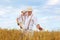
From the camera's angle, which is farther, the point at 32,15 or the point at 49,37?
the point at 49,37

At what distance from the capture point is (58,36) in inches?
285

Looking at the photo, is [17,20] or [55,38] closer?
[17,20]

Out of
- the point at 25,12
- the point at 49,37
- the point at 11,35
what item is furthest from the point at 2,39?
the point at 25,12

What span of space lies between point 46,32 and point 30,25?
3.25 m

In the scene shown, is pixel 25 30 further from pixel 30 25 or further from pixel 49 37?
pixel 49 37

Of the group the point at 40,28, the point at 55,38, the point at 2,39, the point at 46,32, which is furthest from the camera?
the point at 46,32

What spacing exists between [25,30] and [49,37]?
257cm

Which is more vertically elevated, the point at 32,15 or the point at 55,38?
the point at 32,15

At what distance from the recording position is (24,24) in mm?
4648

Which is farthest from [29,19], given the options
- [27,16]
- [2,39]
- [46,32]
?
[46,32]

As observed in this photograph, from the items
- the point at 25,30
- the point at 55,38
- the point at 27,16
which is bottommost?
the point at 55,38

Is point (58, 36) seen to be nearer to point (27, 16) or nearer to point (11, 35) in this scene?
point (11, 35)

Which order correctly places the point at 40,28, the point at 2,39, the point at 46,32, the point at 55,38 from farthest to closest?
1. the point at 46,32
2. the point at 55,38
3. the point at 2,39
4. the point at 40,28

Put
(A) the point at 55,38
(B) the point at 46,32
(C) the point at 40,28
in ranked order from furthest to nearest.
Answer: (B) the point at 46,32 < (A) the point at 55,38 < (C) the point at 40,28
